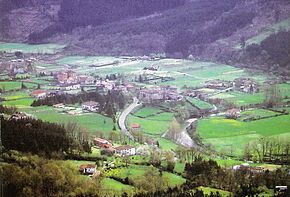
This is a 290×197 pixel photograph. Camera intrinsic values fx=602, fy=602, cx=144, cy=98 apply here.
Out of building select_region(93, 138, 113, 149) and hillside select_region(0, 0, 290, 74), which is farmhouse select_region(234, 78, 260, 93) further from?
building select_region(93, 138, 113, 149)

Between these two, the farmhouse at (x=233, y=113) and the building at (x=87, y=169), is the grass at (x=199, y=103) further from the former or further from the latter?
the building at (x=87, y=169)

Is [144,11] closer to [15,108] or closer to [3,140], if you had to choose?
[15,108]

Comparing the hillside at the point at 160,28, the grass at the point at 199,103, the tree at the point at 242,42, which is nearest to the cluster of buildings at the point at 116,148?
the grass at the point at 199,103

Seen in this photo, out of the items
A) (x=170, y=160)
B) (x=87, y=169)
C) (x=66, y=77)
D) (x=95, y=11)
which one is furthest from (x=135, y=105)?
(x=95, y=11)

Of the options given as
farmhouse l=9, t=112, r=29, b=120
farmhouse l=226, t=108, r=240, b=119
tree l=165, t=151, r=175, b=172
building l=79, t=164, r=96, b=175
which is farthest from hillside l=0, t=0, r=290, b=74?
building l=79, t=164, r=96, b=175

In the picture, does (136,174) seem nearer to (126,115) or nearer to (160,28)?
(126,115)

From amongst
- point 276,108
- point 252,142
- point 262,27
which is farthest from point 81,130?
point 262,27
